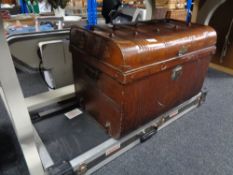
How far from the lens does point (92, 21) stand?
4.73ft

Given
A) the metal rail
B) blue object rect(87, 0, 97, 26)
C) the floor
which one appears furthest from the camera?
blue object rect(87, 0, 97, 26)

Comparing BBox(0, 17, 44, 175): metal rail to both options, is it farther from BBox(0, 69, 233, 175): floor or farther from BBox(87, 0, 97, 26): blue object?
BBox(87, 0, 97, 26): blue object

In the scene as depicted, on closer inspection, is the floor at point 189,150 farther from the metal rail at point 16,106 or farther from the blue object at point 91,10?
the blue object at point 91,10

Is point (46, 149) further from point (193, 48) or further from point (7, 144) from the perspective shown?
point (193, 48)

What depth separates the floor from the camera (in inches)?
40.4

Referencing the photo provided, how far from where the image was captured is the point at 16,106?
711 mm

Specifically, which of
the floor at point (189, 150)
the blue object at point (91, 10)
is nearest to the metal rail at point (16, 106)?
the floor at point (189, 150)

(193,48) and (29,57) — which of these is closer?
(193,48)

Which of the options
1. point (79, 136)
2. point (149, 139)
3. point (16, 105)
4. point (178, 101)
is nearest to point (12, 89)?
point (16, 105)

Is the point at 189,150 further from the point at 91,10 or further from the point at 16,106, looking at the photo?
the point at 91,10

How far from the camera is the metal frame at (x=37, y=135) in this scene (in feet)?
2.16

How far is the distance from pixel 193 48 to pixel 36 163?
103cm

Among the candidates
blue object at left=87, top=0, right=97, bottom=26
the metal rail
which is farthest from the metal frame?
blue object at left=87, top=0, right=97, bottom=26

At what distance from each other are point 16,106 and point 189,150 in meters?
1.01
